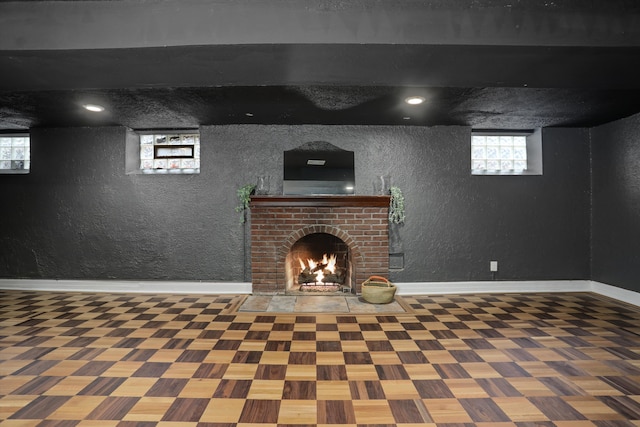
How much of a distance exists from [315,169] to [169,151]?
2.09 metres

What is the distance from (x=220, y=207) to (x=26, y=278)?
2838 millimetres

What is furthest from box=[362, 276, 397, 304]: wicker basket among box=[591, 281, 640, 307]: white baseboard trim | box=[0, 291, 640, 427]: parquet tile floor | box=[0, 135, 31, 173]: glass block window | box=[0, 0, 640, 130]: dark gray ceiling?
box=[0, 135, 31, 173]: glass block window

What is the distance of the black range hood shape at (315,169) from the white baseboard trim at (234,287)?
57.6 inches

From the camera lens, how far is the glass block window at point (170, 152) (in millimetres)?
4785

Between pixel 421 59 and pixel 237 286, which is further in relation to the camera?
pixel 237 286

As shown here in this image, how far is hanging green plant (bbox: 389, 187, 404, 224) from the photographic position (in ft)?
14.8

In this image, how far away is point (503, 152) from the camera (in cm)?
482

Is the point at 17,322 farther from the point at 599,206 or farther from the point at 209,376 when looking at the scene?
the point at 599,206

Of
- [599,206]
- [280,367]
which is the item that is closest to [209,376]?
[280,367]

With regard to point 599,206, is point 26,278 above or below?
below

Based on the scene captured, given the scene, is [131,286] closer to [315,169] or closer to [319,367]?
[315,169]

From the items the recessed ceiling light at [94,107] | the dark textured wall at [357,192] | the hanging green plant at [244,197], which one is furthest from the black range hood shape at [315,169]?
the recessed ceiling light at [94,107]

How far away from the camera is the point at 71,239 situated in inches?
183

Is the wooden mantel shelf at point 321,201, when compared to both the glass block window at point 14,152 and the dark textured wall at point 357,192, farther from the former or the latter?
the glass block window at point 14,152
